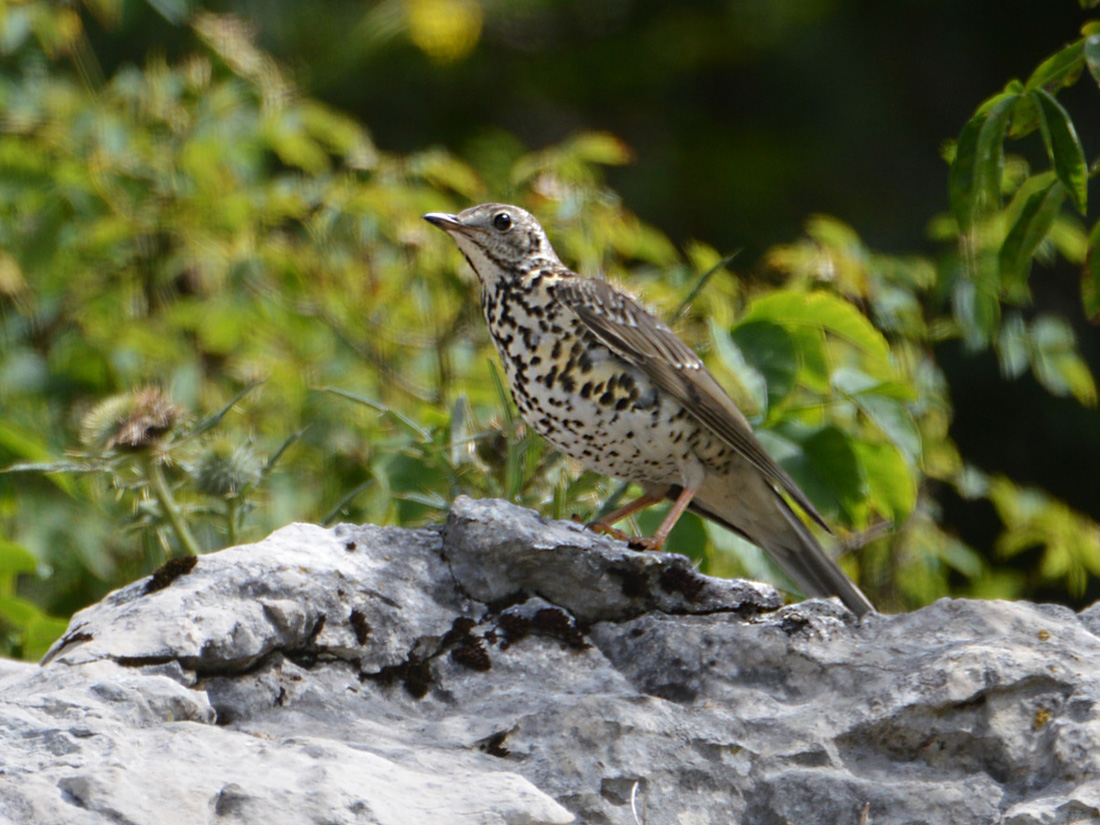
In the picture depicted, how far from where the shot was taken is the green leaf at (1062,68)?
2393 mm

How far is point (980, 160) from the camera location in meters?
2.43

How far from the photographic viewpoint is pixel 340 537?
2330 millimetres

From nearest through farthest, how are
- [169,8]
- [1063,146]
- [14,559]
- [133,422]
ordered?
[1063,146]
[14,559]
[133,422]
[169,8]

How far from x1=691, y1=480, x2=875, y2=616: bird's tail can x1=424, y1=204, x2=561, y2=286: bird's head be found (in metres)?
0.77

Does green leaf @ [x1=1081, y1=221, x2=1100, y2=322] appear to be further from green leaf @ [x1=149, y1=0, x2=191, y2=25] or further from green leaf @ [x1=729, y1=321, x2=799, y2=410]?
green leaf @ [x1=149, y1=0, x2=191, y2=25]

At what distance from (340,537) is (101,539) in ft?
6.82

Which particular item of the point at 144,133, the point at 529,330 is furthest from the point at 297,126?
the point at 529,330

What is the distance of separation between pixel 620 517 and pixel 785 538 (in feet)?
1.56

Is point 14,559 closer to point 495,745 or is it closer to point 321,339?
point 495,745

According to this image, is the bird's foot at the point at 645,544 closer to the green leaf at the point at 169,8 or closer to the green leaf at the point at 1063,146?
the green leaf at the point at 1063,146

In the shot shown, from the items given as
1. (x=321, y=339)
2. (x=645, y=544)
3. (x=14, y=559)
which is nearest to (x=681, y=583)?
(x=645, y=544)

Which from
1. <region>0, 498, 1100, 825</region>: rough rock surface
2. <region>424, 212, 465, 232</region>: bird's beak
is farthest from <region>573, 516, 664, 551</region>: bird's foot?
<region>424, 212, 465, 232</region>: bird's beak

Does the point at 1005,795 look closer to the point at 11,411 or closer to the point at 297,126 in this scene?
the point at 11,411

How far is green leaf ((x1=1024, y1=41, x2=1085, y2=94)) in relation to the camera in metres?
2.39
